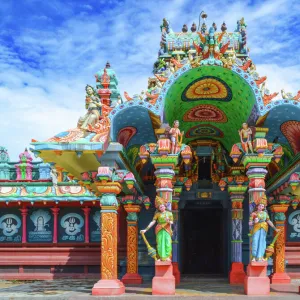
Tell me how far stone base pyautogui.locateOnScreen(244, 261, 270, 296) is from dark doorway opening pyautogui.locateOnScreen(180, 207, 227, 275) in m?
8.89

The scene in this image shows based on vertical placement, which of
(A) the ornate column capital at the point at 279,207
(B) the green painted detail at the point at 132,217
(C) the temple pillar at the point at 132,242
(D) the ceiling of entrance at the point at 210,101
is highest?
(D) the ceiling of entrance at the point at 210,101

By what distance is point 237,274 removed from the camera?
1529 centimetres

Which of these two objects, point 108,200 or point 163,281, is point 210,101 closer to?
point 108,200

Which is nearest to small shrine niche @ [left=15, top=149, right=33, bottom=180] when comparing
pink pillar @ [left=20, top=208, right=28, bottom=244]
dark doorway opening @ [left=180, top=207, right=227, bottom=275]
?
pink pillar @ [left=20, top=208, right=28, bottom=244]

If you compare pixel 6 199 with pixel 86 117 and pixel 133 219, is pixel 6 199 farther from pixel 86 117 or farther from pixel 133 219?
pixel 86 117

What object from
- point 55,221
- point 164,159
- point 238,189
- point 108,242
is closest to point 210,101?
point 164,159

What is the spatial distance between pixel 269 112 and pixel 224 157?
5.16m

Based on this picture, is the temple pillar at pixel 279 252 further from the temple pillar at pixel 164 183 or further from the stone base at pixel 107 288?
the stone base at pixel 107 288

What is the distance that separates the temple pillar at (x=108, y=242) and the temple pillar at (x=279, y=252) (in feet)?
18.6

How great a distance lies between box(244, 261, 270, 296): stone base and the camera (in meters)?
10.9

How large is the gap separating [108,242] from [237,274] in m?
5.54

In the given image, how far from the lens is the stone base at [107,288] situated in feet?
35.8

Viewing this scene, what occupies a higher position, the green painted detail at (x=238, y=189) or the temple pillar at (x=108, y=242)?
the green painted detail at (x=238, y=189)

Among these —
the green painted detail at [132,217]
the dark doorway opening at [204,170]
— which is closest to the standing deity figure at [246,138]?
the green painted detail at [132,217]
